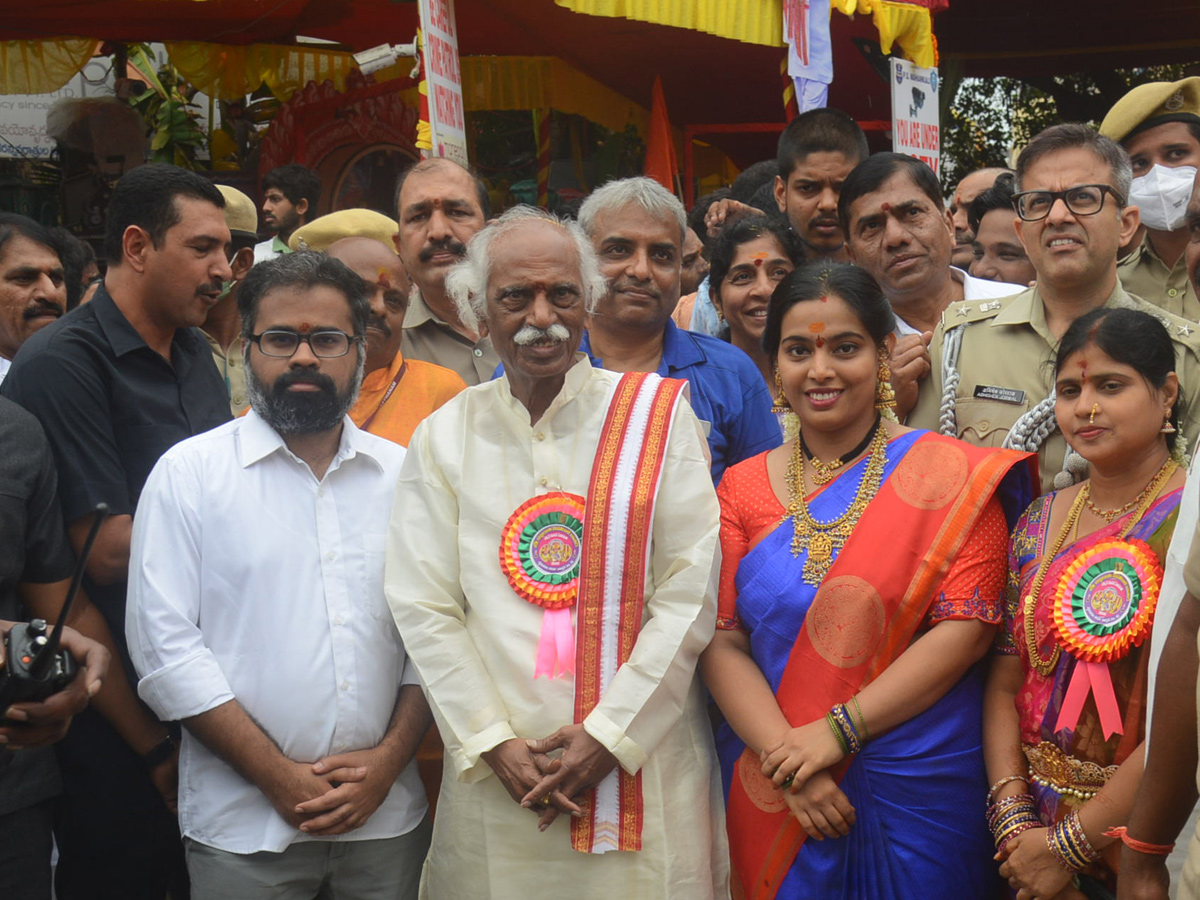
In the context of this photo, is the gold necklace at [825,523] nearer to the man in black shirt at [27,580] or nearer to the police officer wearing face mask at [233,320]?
the man in black shirt at [27,580]

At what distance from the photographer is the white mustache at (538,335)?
278cm

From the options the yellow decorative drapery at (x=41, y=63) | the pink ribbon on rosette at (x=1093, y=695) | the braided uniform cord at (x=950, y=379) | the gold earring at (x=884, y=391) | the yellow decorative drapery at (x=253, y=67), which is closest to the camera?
the pink ribbon on rosette at (x=1093, y=695)

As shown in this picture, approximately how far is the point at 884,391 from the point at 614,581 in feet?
2.73

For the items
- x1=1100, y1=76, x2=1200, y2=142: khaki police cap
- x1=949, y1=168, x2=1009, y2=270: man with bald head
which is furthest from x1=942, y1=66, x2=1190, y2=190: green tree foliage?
x1=1100, y1=76, x2=1200, y2=142: khaki police cap

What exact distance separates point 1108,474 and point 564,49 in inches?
268

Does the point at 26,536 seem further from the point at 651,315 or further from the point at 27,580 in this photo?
the point at 651,315

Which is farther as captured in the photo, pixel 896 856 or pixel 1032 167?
pixel 1032 167

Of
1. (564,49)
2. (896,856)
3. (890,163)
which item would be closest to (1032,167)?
(890,163)

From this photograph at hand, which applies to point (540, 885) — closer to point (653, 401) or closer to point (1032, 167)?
point (653, 401)

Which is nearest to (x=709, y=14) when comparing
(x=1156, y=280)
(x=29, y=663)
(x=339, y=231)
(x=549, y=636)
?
(x=1156, y=280)

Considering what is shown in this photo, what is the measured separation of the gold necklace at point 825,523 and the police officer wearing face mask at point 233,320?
2.17 meters

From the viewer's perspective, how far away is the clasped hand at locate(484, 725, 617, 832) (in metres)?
2.54

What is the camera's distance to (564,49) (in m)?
8.62

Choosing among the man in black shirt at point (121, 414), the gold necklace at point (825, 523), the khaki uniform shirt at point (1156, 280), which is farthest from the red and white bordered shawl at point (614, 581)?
the khaki uniform shirt at point (1156, 280)
